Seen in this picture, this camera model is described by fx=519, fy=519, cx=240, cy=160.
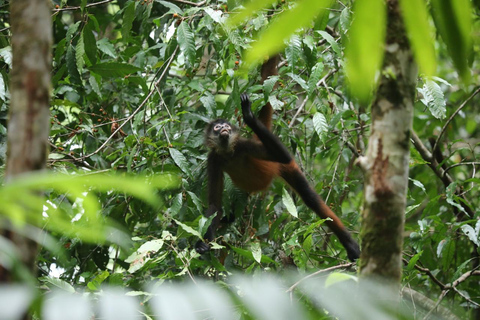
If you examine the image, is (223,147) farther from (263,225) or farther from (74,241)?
(74,241)

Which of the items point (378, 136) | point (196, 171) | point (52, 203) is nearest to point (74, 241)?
point (52, 203)

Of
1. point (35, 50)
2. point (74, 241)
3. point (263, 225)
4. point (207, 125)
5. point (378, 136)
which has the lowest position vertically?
point (263, 225)

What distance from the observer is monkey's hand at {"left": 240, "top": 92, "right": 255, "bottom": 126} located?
17.7 ft

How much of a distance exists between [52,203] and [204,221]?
1.65 metres

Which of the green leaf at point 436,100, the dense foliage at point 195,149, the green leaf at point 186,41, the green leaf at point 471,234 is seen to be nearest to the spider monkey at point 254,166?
the dense foliage at point 195,149

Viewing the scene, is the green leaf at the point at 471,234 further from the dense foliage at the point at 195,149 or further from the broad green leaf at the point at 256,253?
the broad green leaf at the point at 256,253

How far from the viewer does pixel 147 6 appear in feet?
16.5

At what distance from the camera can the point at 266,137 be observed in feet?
18.8

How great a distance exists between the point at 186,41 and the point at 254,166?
2313mm

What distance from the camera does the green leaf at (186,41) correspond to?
4.58 metres

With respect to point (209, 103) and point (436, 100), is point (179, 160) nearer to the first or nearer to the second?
point (209, 103)

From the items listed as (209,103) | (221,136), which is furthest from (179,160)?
(221,136)

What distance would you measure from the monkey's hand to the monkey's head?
67cm

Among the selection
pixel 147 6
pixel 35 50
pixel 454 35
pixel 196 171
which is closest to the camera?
pixel 454 35
